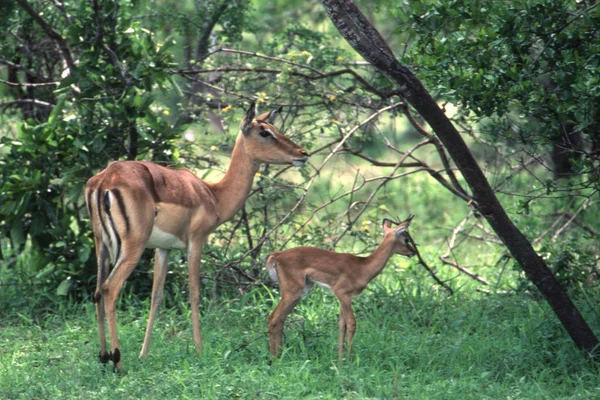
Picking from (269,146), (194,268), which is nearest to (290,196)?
(269,146)

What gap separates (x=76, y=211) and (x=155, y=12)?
7.47ft

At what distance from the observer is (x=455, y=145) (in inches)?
205

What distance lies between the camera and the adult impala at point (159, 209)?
5.28 metres

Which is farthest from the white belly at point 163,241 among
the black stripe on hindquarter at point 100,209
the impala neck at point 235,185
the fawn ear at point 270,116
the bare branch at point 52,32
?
the bare branch at point 52,32

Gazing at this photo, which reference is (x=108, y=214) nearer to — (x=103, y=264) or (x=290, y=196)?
(x=103, y=264)

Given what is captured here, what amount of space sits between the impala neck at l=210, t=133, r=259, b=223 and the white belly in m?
0.39

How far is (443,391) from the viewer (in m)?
4.66

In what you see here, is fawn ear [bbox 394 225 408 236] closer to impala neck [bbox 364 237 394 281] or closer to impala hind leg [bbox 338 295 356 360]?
impala neck [bbox 364 237 394 281]

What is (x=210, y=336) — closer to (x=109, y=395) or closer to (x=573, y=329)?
(x=109, y=395)

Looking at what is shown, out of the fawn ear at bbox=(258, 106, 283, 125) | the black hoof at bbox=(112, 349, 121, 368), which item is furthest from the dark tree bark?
the black hoof at bbox=(112, 349, 121, 368)

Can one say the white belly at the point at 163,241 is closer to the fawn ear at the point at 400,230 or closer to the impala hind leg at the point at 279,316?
the impala hind leg at the point at 279,316

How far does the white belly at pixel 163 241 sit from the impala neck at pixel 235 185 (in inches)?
15.3

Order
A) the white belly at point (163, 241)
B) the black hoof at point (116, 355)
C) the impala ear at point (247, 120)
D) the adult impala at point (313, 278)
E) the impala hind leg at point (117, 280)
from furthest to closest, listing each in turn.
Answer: the impala ear at point (247, 120) → the white belly at point (163, 241) → the adult impala at point (313, 278) → the impala hind leg at point (117, 280) → the black hoof at point (116, 355)

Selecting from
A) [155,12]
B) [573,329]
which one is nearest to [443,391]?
[573,329]
